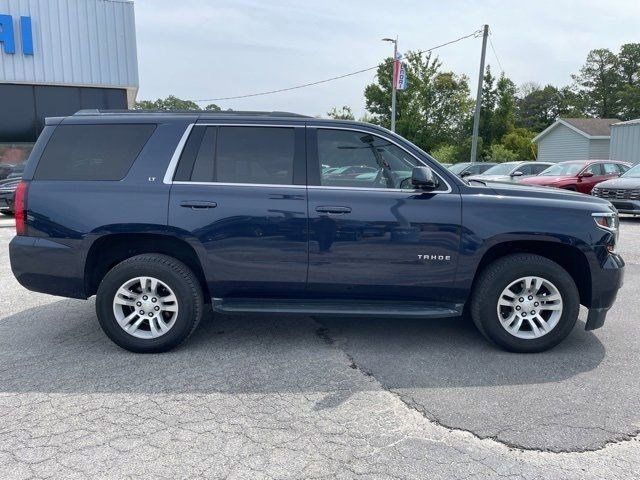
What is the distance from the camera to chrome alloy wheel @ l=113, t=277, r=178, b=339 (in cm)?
420

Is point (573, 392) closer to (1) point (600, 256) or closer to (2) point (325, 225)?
(1) point (600, 256)

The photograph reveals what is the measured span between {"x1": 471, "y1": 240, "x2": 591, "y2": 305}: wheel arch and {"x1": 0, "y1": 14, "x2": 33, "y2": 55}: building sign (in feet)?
58.9

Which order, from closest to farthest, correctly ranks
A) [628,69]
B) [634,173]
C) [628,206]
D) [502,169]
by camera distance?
[628,206], [634,173], [502,169], [628,69]

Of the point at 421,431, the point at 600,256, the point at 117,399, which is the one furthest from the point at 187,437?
the point at 600,256

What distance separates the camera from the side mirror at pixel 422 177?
4.00 meters

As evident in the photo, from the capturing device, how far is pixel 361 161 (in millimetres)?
4340

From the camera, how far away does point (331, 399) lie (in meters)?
3.47

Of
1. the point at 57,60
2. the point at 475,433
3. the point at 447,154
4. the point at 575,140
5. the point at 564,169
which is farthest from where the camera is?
the point at 447,154

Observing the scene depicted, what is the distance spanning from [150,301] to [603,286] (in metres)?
3.70

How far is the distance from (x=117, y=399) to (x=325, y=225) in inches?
76.7

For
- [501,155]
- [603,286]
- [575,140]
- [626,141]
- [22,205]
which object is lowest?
[603,286]

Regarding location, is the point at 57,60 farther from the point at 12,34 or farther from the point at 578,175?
the point at 578,175

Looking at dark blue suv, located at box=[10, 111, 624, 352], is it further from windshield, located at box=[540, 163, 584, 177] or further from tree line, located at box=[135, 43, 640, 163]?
tree line, located at box=[135, 43, 640, 163]

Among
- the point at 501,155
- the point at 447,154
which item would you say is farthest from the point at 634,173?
the point at 447,154
